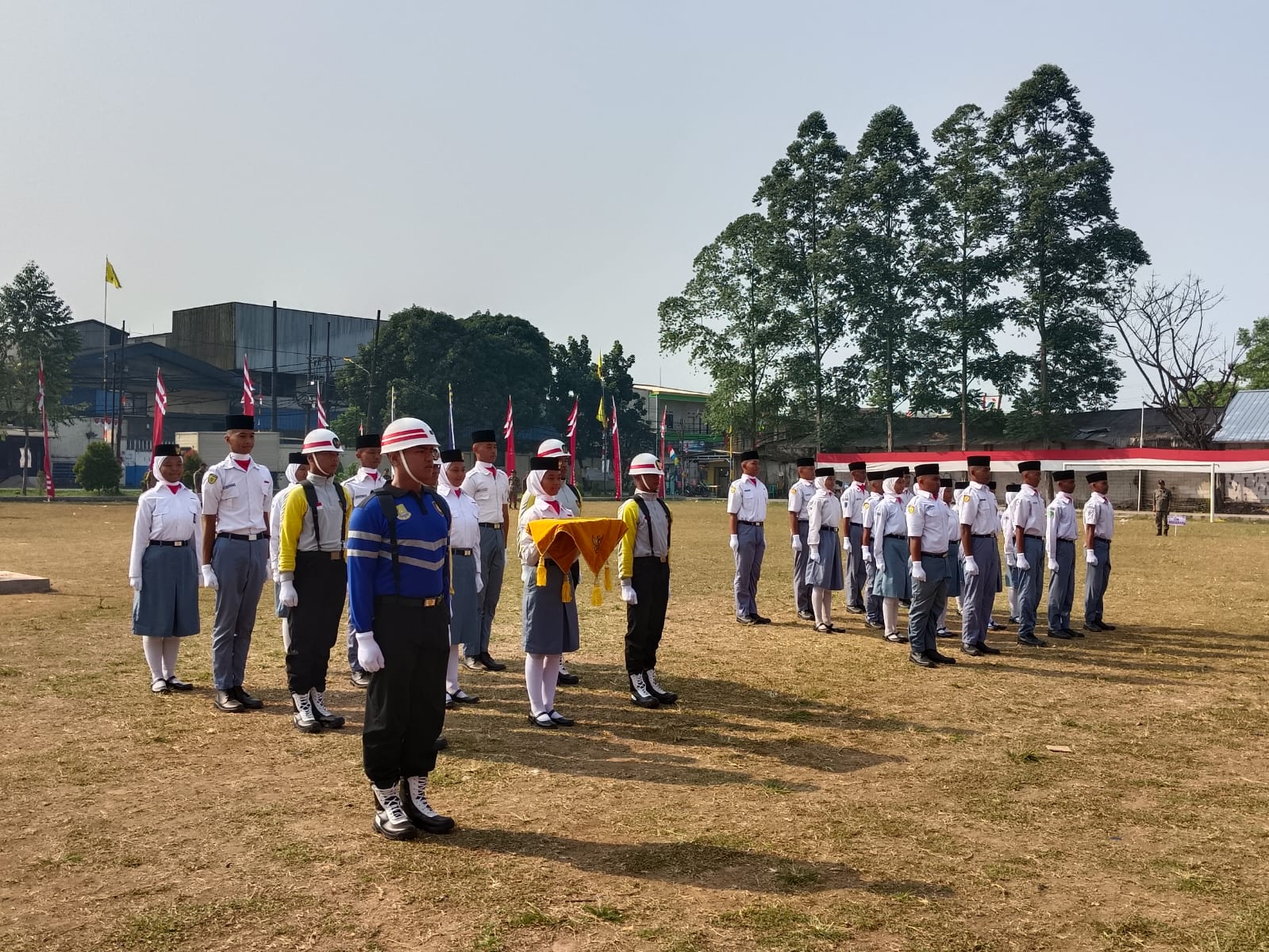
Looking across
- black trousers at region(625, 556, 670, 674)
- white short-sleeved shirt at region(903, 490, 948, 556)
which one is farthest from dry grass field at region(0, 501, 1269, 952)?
white short-sleeved shirt at region(903, 490, 948, 556)

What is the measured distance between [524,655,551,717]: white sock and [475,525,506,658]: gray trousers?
2.07 m

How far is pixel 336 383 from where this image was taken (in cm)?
6494

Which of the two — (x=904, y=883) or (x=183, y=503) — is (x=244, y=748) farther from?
(x=904, y=883)

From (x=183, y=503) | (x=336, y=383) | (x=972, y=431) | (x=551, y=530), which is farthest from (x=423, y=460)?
(x=336, y=383)

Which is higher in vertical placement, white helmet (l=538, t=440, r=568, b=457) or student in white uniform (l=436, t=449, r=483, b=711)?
white helmet (l=538, t=440, r=568, b=457)

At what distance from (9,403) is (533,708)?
63097 millimetres

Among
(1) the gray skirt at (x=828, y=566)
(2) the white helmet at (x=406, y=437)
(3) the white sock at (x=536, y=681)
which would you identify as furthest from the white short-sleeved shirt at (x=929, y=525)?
(2) the white helmet at (x=406, y=437)

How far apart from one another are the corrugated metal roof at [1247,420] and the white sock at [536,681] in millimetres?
48932

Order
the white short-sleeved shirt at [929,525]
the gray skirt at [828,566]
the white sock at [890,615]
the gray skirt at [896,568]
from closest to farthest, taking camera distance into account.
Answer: the white short-sleeved shirt at [929,525], the gray skirt at [896,568], the white sock at [890,615], the gray skirt at [828,566]

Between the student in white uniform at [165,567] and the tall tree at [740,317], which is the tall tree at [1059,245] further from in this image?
the student in white uniform at [165,567]

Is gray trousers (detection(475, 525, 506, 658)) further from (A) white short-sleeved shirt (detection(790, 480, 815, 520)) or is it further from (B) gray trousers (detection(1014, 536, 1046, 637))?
(B) gray trousers (detection(1014, 536, 1046, 637))

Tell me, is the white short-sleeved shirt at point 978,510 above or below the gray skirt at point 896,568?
above

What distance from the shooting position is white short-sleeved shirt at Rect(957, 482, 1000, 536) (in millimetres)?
11870

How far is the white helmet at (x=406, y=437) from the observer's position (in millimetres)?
5680
